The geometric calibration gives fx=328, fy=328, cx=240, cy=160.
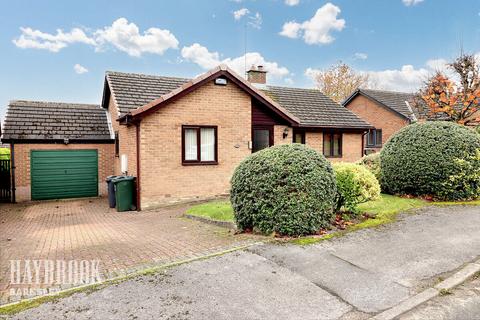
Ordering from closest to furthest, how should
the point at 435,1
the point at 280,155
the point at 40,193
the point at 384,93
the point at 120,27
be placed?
the point at 280,155 < the point at 40,193 < the point at 435,1 < the point at 120,27 < the point at 384,93

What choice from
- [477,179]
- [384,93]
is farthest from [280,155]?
[384,93]

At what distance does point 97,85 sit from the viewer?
17.8 metres

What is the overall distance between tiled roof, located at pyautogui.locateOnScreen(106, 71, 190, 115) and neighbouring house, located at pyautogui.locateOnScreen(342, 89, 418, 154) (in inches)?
636

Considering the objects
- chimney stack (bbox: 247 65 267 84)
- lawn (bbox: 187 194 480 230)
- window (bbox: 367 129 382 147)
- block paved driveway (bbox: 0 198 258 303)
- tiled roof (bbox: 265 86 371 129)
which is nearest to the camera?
block paved driveway (bbox: 0 198 258 303)

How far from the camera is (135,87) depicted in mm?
13828

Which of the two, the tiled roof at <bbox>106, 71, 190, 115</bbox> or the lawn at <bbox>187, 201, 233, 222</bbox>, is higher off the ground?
the tiled roof at <bbox>106, 71, 190, 115</bbox>

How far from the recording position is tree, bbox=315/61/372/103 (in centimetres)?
4225

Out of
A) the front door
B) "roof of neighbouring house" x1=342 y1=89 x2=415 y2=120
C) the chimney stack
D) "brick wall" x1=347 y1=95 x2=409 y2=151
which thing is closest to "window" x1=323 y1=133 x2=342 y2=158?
the front door

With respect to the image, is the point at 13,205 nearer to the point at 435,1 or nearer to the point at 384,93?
A: the point at 435,1

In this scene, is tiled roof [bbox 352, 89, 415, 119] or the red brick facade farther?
tiled roof [bbox 352, 89, 415, 119]

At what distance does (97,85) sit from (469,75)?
792 inches

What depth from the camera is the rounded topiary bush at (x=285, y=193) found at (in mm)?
6160

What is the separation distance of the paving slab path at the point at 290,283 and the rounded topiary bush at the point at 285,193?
595mm

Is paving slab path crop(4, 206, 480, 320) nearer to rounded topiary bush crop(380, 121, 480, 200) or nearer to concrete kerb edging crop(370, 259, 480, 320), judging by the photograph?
concrete kerb edging crop(370, 259, 480, 320)
